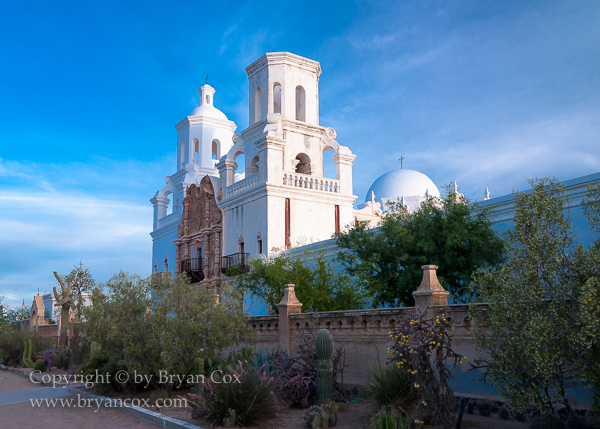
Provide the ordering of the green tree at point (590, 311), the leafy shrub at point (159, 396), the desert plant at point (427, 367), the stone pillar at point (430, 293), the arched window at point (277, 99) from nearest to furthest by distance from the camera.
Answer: the green tree at point (590, 311) → the desert plant at point (427, 367) → the stone pillar at point (430, 293) → the leafy shrub at point (159, 396) → the arched window at point (277, 99)

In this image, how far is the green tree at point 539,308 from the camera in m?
5.70

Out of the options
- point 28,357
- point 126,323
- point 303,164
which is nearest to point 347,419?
point 126,323

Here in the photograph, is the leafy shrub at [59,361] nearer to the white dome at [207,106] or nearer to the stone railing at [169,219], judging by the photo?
the stone railing at [169,219]

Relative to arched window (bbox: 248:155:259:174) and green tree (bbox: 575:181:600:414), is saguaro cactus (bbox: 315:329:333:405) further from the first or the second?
arched window (bbox: 248:155:259:174)

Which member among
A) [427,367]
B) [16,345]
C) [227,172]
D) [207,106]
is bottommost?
[16,345]

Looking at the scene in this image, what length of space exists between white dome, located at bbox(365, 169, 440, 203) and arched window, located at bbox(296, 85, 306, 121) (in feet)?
30.3

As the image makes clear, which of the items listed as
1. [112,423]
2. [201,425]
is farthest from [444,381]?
[112,423]

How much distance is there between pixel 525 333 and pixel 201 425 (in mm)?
5150

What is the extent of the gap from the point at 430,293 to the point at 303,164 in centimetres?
1930

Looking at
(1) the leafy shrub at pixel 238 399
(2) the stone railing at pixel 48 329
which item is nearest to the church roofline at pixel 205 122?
(2) the stone railing at pixel 48 329

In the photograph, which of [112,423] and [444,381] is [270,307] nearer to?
[112,423]

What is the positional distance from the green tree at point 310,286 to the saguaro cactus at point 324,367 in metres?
4.82

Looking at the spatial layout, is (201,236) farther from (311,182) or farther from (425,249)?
(425,249)

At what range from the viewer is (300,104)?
2778cm
